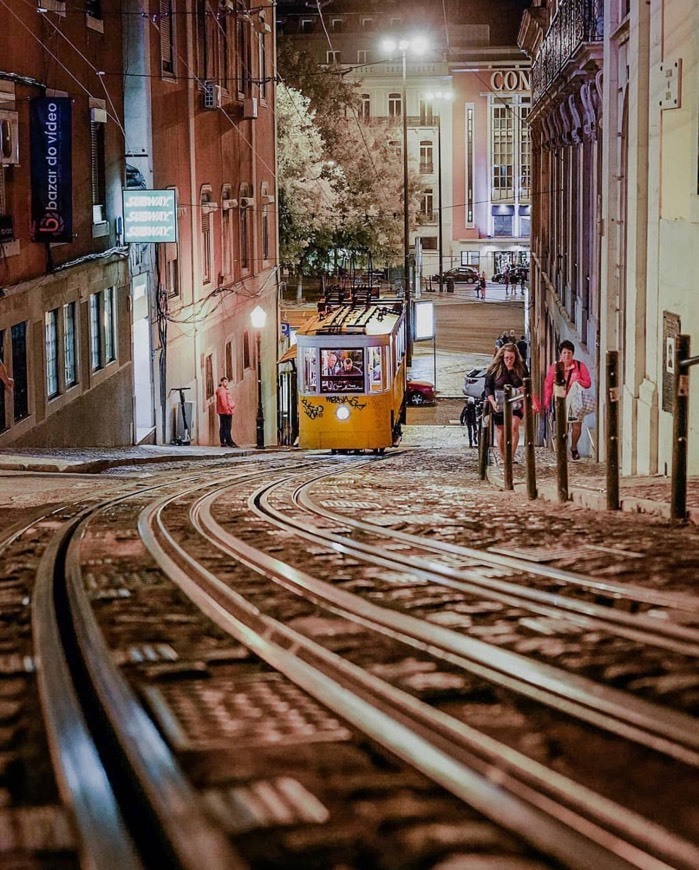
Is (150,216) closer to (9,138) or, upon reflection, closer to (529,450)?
(9,138)

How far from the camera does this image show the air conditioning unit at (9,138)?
18625mm

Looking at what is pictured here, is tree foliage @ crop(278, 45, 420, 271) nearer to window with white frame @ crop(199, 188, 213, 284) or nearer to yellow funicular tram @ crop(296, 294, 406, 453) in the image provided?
window with white frame @ crop(199, 188, 213, 284)

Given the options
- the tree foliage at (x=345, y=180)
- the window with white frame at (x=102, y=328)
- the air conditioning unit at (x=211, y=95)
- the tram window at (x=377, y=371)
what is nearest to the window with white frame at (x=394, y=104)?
the tree foliage at (x=345, y=180)

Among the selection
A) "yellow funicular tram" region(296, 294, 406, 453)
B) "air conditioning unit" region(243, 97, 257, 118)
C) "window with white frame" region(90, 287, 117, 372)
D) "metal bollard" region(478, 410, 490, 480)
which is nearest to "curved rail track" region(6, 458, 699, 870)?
"metal bollard" region(478, 410, 490, 480)

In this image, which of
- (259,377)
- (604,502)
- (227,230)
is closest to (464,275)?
(259,377)

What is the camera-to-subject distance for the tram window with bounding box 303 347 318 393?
27078 mm

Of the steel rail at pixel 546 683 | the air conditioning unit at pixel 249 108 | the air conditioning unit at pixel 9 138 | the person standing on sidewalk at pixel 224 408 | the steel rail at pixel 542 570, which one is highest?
the air conditioning unit at pixel 249 108

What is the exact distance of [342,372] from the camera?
88.9 ft

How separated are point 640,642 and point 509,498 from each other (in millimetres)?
6881

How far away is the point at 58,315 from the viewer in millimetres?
21156

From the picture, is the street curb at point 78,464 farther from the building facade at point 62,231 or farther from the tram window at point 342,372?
the tram window at point 342,372

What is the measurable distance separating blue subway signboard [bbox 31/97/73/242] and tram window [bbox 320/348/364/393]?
8.07 meters

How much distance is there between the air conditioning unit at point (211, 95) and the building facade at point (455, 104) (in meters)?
45.7

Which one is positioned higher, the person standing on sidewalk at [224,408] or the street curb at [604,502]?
the street curb at [604,502]
